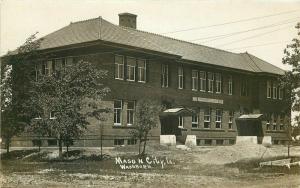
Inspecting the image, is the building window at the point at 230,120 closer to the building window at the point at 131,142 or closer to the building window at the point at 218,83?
the building window at the point at 218,83

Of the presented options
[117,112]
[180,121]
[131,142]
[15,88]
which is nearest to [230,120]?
[180,121]

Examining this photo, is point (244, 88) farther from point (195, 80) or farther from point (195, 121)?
point (195, 121)

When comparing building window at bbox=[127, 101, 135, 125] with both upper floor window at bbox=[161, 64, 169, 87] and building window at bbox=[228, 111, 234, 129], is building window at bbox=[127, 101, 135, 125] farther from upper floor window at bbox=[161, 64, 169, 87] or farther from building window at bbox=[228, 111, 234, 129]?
building window at bbox=[228, 111, 234, 129]

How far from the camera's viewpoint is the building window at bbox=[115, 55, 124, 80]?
1300 inches

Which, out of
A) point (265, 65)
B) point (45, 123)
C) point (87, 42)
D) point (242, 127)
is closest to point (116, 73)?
point (87, 42)

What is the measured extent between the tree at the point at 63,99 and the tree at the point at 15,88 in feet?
3.87

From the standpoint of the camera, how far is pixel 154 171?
21859mm

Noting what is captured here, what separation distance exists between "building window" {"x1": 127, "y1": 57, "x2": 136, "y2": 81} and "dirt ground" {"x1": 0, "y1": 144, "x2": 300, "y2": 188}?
17.6 ft

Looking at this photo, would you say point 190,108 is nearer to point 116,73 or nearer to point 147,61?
point 147,61

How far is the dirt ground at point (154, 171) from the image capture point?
698 inches

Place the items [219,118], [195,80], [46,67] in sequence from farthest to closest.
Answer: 1. [219,118]
2. [195,80]
3. [46,67]

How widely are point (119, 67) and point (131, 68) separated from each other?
1.25m

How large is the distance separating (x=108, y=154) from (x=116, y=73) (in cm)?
701

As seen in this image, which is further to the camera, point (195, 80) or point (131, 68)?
point (195, 80)
